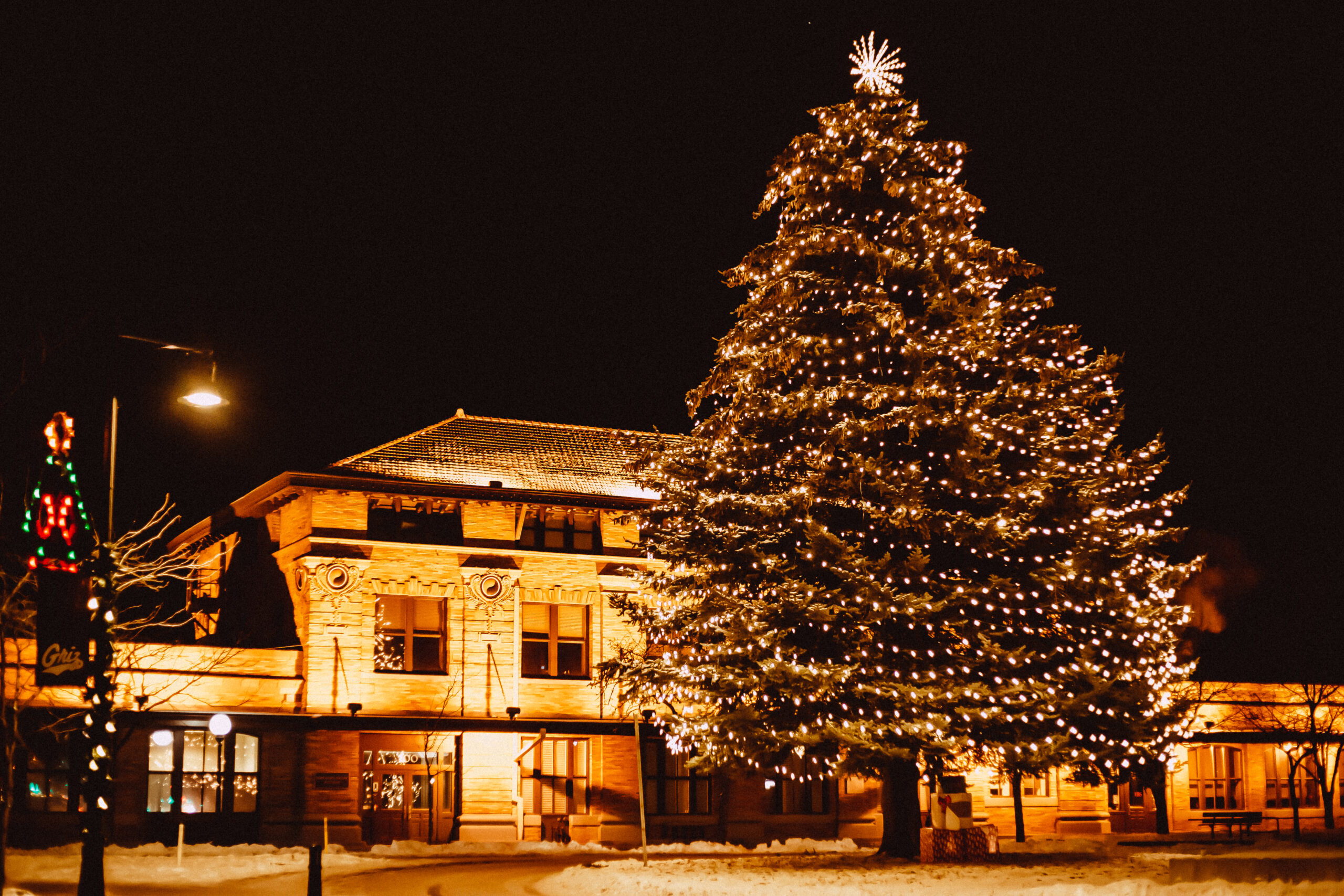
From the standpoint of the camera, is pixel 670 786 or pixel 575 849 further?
pixel 670 786

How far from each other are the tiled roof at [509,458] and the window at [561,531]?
669 mm

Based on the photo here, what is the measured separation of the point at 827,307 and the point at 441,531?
45.9ft

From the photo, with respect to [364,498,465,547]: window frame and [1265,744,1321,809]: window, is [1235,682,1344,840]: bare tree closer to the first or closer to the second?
[1265,744,1321,809]: window

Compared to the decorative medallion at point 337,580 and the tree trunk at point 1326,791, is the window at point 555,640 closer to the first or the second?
the decorative medallion at point 337,580

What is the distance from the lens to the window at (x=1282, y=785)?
42656 mm

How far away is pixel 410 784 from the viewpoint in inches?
1304

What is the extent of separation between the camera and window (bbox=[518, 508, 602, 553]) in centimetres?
3516

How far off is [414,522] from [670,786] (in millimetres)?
9643

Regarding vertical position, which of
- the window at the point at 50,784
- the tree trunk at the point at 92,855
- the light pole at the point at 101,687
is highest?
the light pole at the point at 101,687

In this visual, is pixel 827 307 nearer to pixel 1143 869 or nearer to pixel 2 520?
pixel 1143 869

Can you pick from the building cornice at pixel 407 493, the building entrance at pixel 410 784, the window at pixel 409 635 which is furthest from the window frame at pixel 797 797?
the window at pixel 409 635

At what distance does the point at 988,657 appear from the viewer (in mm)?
21812

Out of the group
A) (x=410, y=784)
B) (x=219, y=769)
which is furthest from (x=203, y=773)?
(x=410, y=784)

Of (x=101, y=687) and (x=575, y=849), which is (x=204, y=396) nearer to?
(x=101, y=687)
